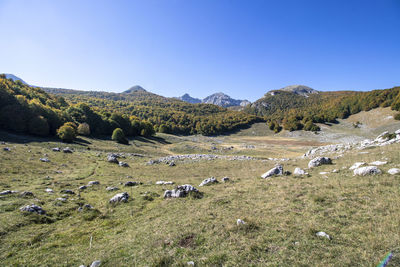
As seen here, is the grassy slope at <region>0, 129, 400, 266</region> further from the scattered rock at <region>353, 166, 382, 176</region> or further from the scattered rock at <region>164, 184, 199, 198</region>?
the scattered rock at <region>164, 184, 199, 198</region>

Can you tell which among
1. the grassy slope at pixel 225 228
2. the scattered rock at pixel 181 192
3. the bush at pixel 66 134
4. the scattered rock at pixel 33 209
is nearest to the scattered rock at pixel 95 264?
the grassy slope at pixel 225 228

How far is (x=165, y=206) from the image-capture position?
11.7 m

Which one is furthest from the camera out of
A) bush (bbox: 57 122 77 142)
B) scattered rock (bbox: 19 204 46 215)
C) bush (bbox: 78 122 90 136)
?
bush (bbox: 78 122 90 136)

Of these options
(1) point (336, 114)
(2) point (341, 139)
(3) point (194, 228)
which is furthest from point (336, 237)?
(1) point (336, 114)

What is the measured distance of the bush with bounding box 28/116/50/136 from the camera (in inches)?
1822

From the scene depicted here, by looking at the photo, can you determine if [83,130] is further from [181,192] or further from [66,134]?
[181,192]

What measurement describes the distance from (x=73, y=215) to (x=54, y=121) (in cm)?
6102

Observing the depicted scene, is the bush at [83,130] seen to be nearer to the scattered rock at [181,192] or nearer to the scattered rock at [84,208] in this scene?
the scattered rock at [84,208]

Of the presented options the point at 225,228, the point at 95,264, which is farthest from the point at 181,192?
the point at 95,264

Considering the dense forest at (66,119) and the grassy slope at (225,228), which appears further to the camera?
the dense forest at (66,119)

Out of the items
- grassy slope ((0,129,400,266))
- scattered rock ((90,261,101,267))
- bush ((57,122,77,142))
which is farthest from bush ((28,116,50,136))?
scattered rock ((90,261,101,267))

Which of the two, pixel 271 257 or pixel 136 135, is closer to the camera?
pixel 271 257

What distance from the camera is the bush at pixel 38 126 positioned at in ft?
152

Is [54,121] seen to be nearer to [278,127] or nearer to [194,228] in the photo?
[194,228]
